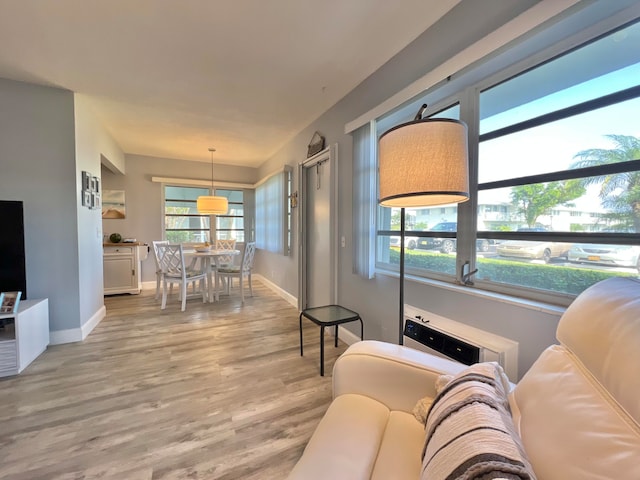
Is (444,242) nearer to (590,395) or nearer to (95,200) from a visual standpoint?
(590,395)

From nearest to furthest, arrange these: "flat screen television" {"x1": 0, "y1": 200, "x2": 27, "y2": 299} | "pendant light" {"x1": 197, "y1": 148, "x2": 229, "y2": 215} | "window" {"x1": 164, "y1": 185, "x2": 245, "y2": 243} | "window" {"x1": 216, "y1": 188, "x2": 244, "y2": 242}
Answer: "flat screen television" {"x1": 0, "y1": 200, "x2": 27, "y2": 299} < "pendant light" {"x1": 197, "y1": 148, "x2": 229, "y2": 215} < "window" {"x1": 164, "y1": 185, "x2": 245, "y2": 243} < "window" {"x1": 216, "y1": 188, "x2": 244, "y2": 242}

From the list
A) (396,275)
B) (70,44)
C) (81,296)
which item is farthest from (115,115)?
(396,275)

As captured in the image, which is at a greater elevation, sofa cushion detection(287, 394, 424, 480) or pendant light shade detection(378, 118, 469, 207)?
pendant light shade detection(378, 118, 469, 207)

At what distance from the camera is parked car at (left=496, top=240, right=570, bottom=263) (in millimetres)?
1330

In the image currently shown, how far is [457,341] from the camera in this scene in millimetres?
1523

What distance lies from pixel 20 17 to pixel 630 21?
3.32 metres

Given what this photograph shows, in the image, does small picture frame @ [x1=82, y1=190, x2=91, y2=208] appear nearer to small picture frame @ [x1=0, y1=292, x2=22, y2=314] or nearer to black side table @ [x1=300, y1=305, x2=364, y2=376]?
small picture frame @ [x1=0, y1=292, x2=22, y2=314]

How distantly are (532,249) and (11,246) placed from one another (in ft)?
12.9

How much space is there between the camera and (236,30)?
75.8 inches

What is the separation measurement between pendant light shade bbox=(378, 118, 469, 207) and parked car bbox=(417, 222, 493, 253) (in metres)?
0.59

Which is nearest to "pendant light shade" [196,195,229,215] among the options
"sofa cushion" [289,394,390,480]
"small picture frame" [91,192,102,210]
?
"small picture frame" [91,192,102,210]

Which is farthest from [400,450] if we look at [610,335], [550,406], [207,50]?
[207,50]

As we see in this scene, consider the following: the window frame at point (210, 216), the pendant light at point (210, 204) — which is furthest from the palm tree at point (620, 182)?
the window frame at point (210, 216)

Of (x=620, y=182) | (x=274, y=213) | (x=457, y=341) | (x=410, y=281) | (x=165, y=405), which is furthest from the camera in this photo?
(x=274, y=213)
